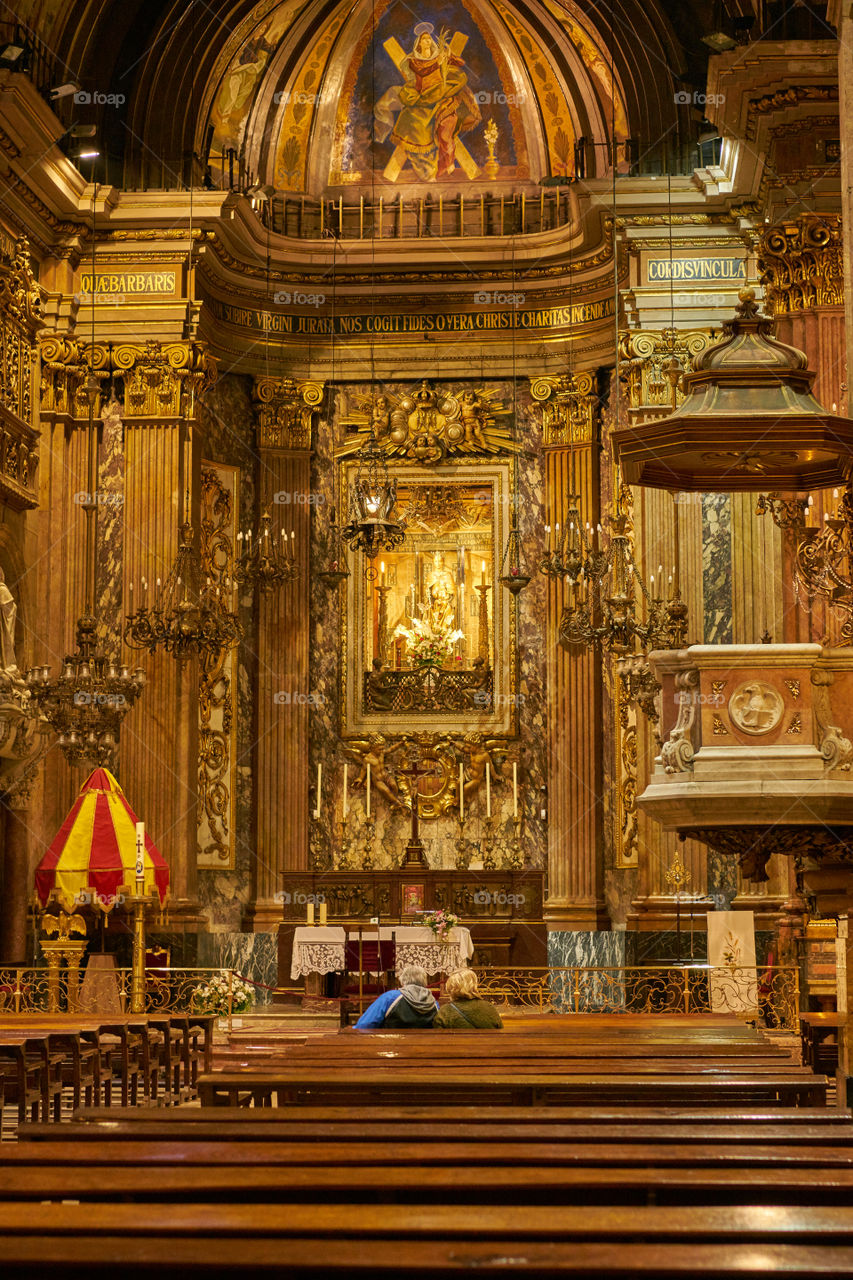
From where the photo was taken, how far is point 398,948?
579 inches

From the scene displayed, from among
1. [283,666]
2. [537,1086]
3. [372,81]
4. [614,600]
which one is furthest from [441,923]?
[372,81]

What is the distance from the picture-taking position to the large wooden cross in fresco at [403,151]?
1889cm

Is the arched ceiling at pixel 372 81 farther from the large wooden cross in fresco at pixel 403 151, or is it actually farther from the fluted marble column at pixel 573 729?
the fluted marble column at pixel 573 729

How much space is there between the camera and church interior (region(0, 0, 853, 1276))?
13266 millimetres

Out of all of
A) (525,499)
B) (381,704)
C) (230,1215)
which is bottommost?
(230,1215)

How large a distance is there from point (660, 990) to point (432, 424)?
724 cm

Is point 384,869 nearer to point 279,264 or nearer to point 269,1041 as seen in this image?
point 269,1041

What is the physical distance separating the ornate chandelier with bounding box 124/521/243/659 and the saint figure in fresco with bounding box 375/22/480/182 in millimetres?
5361

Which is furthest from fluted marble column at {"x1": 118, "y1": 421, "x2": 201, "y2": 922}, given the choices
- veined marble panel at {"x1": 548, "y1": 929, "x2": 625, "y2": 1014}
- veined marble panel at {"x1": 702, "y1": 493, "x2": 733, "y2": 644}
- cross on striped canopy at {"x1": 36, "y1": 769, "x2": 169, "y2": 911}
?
veined marble panel at {"x1": 702, "y1": 493, "x2": 733, "y2": 644}

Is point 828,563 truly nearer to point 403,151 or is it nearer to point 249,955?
point 249,955

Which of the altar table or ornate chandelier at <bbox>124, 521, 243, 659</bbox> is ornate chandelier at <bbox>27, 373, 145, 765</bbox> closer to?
ornate chandelier at <bbox>124, 521, 243, 659</bbox>

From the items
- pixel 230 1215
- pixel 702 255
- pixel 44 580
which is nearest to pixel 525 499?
pixel 702 255

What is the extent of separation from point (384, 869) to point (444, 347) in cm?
575

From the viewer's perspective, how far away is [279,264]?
18625 mm
